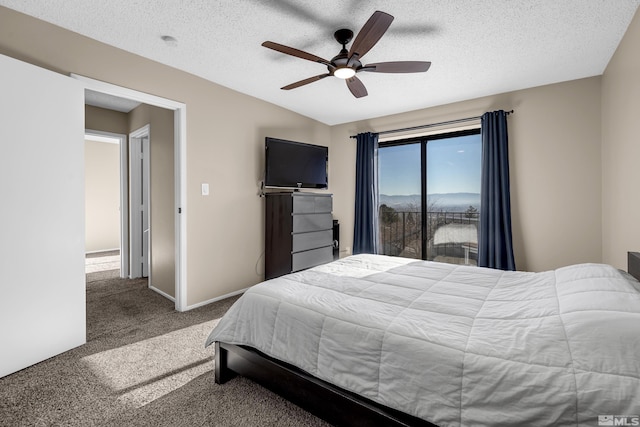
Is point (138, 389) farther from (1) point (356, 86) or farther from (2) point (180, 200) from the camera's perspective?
(1) point (356, 86)

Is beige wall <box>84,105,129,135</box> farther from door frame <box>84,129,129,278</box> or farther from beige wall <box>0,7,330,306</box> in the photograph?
beige wall <box>0,7,330,306</box>

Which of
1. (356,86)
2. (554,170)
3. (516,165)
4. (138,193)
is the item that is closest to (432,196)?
(516,165)

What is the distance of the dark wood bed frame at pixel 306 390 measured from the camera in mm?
1215

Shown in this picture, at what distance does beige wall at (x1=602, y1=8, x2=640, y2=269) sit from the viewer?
2166 millimetres

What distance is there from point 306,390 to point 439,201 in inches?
137

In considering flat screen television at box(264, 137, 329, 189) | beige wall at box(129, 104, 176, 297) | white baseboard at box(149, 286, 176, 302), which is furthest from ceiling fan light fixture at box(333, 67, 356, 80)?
white baseboard at box(149, 286, 176, 302)

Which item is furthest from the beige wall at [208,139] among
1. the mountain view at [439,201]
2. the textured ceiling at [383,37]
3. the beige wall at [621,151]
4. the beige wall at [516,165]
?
the beige wall at [621,151]

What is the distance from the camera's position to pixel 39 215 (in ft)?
6.75

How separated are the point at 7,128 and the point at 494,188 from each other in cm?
442

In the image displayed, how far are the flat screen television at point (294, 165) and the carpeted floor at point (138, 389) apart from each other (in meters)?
1.94

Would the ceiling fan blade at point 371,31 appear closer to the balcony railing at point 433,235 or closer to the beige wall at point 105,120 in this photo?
the balcony railing at point 433,235

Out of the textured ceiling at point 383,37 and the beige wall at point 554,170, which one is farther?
the beige wall at point 554,170

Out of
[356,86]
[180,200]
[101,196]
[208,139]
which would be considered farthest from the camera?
[101,196]
